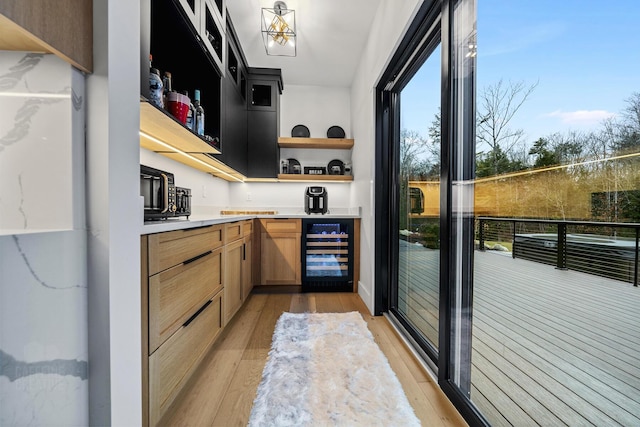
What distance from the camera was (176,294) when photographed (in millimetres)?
1186

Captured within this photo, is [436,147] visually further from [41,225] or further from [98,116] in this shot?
[41,225]

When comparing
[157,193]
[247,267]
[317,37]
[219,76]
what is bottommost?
[247,267]

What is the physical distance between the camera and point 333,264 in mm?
3051

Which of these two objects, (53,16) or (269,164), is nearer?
Result: (53,16)

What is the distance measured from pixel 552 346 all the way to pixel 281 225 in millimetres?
2455

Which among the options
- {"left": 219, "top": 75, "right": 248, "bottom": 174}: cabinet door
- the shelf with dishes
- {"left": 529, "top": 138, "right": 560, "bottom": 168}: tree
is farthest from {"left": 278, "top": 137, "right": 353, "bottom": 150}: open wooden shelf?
{"left": 529, "top": 138, "right": 560, "bottom": 168}: tree

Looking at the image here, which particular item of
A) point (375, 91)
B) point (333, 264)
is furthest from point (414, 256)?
point (375, 91)

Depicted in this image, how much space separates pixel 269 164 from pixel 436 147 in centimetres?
219

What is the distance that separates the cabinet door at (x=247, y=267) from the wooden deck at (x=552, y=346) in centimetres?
188

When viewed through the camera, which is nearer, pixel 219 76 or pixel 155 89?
pixel 155 89

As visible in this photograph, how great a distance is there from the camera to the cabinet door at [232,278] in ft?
6.26

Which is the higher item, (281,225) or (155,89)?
(155,89)

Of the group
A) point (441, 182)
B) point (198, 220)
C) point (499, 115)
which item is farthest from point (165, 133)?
point (499, 115)

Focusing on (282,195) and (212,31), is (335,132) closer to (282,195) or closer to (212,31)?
(282,195)
